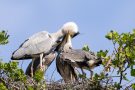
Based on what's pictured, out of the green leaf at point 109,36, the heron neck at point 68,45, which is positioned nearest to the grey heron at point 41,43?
Result: the heron neck at point 68,45

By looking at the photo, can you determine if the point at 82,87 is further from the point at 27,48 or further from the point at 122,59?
the point at 27,48

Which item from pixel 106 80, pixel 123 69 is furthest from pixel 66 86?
pixel 123 69

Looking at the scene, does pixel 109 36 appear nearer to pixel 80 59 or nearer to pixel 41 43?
pixel 80 59

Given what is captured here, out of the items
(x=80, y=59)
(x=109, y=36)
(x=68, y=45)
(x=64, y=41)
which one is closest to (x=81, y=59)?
(x=80, y=59)

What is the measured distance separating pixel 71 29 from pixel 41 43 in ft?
2.14

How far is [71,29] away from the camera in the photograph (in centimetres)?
1158

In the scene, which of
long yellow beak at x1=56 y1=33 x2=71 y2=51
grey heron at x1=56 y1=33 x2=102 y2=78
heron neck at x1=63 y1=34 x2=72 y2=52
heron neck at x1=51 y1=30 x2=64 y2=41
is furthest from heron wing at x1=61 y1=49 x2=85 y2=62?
heron neck at x1=51 y1=30 x2=64 y2=41

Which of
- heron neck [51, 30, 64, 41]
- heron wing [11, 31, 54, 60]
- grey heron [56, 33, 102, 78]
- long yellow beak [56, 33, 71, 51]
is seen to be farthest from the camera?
heron neck [51, 30, 64, 41]

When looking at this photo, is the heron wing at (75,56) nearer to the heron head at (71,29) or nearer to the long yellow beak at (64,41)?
the long yellow beak at (64,41)

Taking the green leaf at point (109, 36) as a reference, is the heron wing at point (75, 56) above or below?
below

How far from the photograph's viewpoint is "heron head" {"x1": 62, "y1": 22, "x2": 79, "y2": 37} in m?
11.6

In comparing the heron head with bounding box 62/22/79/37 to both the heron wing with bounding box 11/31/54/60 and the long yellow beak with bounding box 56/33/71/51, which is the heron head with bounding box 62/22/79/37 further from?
the heron wing with bounding box 11/31/54/60

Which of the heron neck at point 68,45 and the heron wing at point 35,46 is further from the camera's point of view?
the heron neck at point 68,45

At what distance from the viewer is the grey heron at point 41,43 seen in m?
11.1
